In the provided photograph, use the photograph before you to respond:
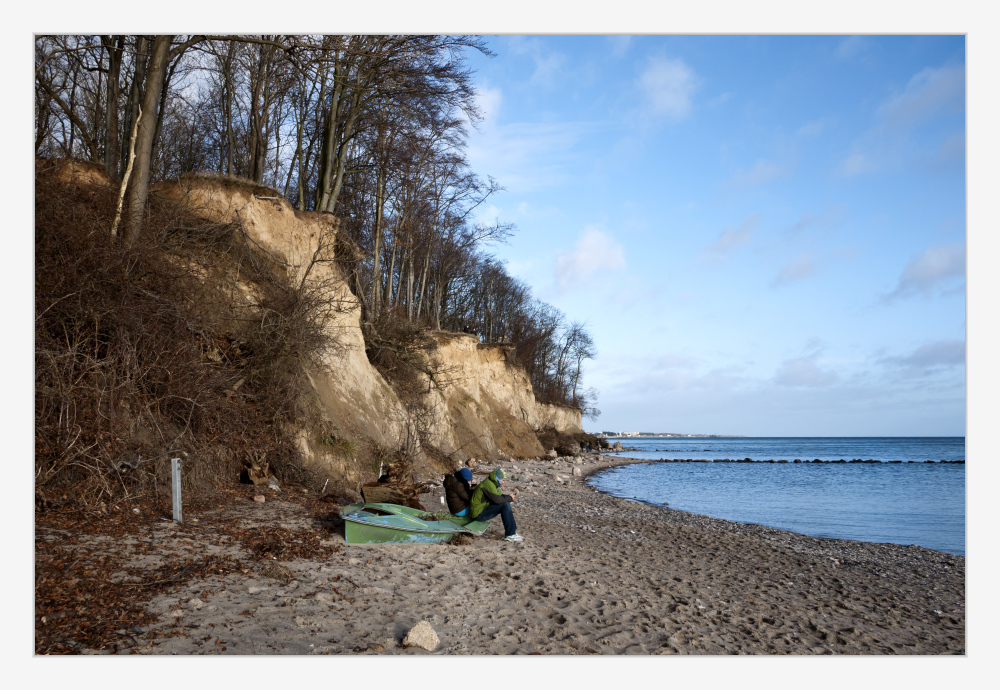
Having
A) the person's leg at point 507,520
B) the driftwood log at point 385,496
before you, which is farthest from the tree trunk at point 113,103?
the person's leg at point 507,520

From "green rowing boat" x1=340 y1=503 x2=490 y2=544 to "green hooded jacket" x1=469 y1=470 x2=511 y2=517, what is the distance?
0.41m

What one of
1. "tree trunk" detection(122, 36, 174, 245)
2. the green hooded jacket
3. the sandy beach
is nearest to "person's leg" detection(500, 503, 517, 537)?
the green hooded jacket

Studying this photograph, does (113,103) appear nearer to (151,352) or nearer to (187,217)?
(187,217)

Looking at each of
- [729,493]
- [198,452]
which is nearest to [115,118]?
[198,452]

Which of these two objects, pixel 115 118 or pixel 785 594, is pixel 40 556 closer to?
pixel 785 594

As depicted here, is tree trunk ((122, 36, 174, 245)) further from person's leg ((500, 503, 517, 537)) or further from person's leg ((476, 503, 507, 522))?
person's leg ((500, 503, 517, 537))

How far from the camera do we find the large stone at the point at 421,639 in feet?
14.0

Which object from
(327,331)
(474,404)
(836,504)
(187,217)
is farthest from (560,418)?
(187,217)

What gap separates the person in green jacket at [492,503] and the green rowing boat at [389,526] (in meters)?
0.42

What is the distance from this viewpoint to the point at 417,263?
29.3 m

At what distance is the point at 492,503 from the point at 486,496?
0.44 feet

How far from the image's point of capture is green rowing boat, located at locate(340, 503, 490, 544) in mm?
7484

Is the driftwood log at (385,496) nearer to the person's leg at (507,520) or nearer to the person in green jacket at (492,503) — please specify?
the person in green jacket at (492,503)
